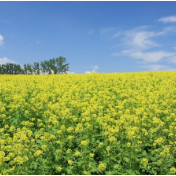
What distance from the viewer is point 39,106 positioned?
9.41 m

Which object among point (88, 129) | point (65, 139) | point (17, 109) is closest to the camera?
point (65, 139)

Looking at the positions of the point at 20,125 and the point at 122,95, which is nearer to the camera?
the point at 20,125

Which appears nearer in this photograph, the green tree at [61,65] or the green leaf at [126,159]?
the green leaf at [126,159]

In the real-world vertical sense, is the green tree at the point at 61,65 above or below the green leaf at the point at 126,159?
above

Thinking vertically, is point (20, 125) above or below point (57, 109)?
below

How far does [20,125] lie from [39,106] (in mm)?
1561

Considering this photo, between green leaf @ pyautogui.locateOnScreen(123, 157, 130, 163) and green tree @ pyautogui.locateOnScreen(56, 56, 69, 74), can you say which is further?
green tree @ pyautogui.locateOnScreen(56, 56, 69, 74)

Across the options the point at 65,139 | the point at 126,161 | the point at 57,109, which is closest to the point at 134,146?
the point at 126,161

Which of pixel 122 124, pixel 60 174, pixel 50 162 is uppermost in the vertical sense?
pixel 122 124

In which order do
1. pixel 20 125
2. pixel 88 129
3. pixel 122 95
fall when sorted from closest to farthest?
pixel 88 129 < pixel 20 125 < pixel 122 95

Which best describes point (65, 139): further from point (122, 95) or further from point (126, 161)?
point (122, 95)

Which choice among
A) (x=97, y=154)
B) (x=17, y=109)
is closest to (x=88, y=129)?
(x=97, y=154)

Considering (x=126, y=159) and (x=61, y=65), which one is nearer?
(x=126, y=159)

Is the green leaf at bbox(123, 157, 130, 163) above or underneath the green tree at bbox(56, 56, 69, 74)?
underneath
